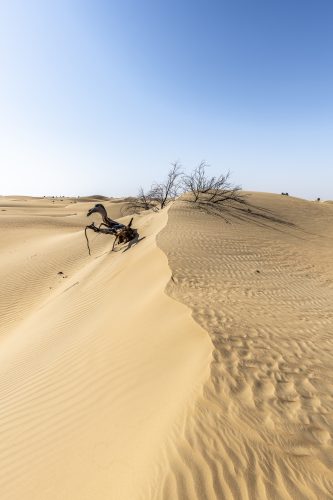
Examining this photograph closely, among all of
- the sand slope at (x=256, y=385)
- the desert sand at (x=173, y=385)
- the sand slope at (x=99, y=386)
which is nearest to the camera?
the sand slope at (x=256, y=385)

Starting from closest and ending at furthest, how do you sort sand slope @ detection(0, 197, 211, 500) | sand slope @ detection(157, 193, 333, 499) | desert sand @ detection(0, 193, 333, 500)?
sand slope @ detection(157, 193, 333, 499) < desert sand @ detection(0, 193, 333, 500) < sand slope @ detection(0, 197, 211, 500)

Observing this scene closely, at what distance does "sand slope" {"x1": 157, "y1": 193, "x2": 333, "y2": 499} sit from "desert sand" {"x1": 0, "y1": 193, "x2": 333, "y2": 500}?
0.05 feet

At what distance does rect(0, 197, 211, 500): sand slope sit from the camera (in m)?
2.70

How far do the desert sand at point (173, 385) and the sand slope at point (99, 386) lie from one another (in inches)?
0.7

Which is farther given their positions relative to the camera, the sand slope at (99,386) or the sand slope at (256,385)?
the sand slope at (99,386)

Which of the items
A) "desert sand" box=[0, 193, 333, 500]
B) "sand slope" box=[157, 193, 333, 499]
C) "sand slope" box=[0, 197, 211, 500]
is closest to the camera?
"sand slope" box=[157, 193, 333, 499]

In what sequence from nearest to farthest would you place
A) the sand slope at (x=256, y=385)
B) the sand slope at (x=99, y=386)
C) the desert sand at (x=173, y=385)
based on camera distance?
the sand slope at (x=256, y=385) < the desert sand at (x=173, y=385) < the sand slope at (x=99, y=386)

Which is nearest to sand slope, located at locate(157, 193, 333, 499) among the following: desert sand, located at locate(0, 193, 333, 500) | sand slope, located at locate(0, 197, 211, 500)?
desert sand, located at locate(0, 193, 333, 500)

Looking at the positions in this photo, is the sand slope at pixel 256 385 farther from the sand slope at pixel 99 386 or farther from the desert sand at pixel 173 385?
the sand slope at pixel 99 386

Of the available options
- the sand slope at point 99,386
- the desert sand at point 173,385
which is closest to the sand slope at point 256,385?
the desert sand at point 173,385

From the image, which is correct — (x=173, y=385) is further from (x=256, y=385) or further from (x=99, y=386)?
(x=99, y=386)

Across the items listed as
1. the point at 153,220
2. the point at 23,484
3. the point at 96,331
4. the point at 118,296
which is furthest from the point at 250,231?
the point at 23,484

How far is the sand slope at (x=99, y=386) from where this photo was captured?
270 cm

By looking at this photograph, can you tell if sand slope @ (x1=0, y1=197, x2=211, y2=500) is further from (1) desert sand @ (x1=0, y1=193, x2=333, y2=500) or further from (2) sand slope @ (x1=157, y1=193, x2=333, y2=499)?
(2) sand slope @ (x1=157, y1=193, x2=333, y2=499)
